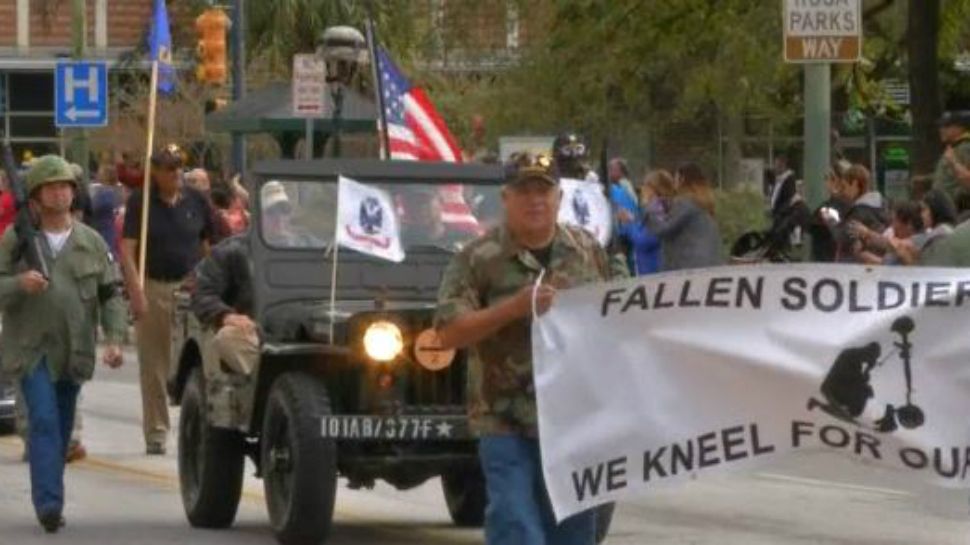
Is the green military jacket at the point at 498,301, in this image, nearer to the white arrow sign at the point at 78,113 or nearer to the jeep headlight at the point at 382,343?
the jeep headlight at the point at 382,343

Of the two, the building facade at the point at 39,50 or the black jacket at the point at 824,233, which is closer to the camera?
the black jacket at the point at 824,233

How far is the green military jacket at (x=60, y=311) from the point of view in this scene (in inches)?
499

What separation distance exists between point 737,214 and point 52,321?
17347mm

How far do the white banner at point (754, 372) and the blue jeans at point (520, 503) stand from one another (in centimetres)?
12

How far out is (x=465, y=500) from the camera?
13.0 m

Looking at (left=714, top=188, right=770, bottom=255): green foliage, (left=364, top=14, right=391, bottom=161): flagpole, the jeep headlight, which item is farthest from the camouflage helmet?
(left=714, top=188, right=770, bottom=255): green foliage

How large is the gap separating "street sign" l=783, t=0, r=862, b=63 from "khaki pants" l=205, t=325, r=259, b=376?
5542mm

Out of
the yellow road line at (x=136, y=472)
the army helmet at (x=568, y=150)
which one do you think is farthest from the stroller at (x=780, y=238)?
the yellow road line at (x=136, y=472)

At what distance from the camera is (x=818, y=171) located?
18.3 meters

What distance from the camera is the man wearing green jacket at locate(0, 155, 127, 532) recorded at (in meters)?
12.6

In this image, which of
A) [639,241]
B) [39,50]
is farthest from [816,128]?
[39,50]


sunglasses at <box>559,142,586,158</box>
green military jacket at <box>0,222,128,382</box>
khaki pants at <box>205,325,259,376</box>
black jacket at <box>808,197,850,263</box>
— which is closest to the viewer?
khaki pants at <box>205,325,259,376</box>

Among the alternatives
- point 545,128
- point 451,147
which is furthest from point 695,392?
point 545,128

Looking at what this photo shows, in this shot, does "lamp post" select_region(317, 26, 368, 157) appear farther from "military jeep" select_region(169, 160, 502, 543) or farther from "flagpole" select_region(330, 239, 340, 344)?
"flagpole" select_region(330, 239, 340, 344)
